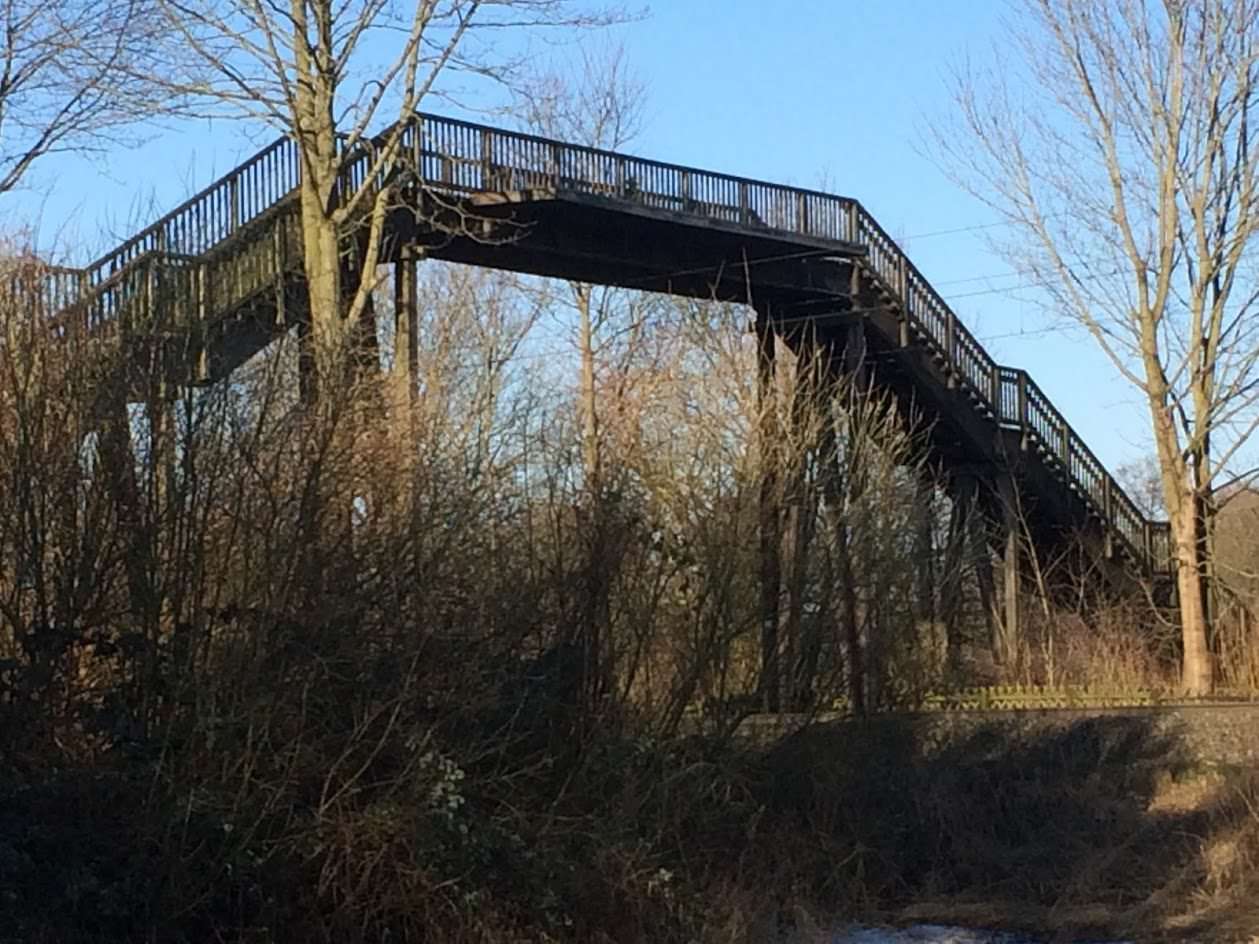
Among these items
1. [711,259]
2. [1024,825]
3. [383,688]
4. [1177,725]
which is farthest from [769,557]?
[711,259]

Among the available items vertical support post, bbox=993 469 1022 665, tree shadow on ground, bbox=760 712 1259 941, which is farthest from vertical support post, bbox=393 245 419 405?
vertical support post, bbox=993 469 1022 665

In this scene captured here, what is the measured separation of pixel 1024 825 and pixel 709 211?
11.5 meters

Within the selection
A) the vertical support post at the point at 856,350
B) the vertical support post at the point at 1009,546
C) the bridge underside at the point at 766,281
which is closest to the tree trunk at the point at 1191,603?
the vertical support post at the point at 1009,546

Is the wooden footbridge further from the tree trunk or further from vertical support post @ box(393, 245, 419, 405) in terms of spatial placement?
the tree trunk

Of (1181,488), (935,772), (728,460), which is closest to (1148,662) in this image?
(1181,488)

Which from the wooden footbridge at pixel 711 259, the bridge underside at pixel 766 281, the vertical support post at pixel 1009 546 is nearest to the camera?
the wooden footbridge at pixel 711 259

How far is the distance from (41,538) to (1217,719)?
14.4 metres

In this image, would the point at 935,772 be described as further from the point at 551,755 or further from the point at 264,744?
the point at 264,744

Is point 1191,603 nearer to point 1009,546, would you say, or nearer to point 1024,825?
point 1009,546

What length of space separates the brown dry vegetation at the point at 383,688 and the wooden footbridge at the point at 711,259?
3.71m

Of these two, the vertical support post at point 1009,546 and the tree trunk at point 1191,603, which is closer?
the tree trunk at point 1191,603

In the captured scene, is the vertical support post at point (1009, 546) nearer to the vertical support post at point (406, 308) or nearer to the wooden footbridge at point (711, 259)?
the wooden footbridge at point (711, 259)

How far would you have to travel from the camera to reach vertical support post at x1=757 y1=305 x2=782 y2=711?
53.5ft

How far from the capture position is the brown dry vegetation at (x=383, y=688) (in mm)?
10750
